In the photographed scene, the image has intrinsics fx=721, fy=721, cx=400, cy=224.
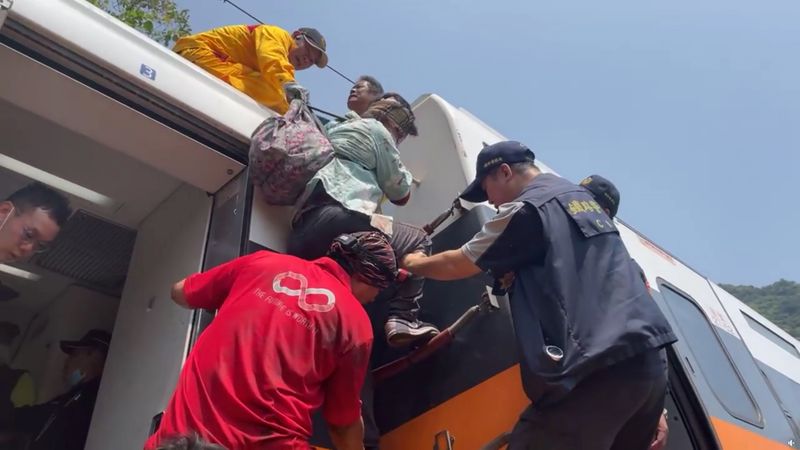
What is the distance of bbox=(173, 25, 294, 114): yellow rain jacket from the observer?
3600mm

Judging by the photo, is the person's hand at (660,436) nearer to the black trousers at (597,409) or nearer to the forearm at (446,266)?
the black trousers at (597,409)

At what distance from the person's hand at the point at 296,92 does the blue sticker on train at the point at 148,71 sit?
671 mm

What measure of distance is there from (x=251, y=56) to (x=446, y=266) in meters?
1.91

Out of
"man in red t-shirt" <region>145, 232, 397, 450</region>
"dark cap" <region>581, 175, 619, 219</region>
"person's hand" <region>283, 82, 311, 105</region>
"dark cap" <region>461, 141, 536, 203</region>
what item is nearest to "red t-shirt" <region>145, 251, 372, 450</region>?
"man in red t-shirt" <region>145, 232, 397, 450</region>

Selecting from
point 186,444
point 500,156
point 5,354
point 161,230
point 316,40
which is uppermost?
point 316,40

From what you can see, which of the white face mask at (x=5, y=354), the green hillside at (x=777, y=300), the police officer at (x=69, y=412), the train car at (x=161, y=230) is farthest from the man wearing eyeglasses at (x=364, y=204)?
the green hillside at (x=777, y=300)

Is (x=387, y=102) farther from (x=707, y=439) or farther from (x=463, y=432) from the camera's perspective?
(x=707, y=439)

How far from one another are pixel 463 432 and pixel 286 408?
0.84 meters

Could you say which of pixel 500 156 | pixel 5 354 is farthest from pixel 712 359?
pixel 5 354

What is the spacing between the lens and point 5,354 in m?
3.66

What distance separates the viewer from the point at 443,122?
347 cm

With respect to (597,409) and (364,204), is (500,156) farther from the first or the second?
(597,409)

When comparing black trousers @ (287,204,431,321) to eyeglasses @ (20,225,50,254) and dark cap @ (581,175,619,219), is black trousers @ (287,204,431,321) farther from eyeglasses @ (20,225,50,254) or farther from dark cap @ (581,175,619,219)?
eyeglasses @ (20,225,50,254)

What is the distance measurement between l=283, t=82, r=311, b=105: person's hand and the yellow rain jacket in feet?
0.75
